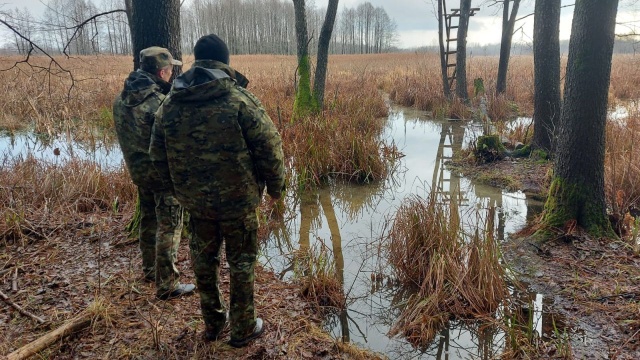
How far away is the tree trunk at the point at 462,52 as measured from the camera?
1279 cm

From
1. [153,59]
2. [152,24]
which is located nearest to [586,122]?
[153,59]

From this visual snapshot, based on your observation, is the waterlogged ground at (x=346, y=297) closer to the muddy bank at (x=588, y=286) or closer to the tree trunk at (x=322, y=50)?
the muddy bank at (x=588, y=286)

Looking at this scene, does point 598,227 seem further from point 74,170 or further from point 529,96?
point 529,96

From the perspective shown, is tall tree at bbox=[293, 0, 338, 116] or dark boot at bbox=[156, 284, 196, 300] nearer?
dark boot at bbox=[156, 284, 196, 300]

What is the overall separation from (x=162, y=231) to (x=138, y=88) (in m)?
1.03

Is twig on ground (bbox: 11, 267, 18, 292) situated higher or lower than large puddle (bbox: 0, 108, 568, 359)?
higher

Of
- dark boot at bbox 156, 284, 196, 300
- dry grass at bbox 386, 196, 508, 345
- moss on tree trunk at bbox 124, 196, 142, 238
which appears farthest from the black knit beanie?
moss on tree trunk at bbox 124, 196, 142, 238

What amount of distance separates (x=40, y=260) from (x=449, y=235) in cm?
360

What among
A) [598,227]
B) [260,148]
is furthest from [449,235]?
[260,148]

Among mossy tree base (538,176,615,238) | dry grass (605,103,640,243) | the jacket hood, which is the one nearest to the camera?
the jacket hood

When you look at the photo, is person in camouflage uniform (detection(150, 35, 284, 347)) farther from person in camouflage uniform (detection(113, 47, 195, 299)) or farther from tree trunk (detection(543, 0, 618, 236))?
tree trunk (detection(543, 0, 618, 236))

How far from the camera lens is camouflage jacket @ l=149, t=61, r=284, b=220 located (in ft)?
7.22

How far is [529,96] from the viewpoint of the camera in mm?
12805

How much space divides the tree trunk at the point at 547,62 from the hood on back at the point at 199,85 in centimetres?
588
